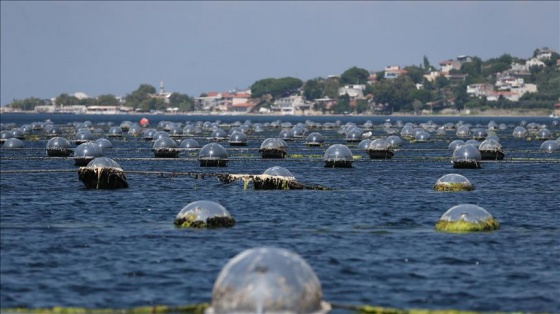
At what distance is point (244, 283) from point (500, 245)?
1769 cm

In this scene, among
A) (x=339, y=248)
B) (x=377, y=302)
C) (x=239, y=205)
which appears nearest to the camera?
(x=377, y=302)

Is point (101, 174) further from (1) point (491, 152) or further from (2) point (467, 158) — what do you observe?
(1) point (491, 152)

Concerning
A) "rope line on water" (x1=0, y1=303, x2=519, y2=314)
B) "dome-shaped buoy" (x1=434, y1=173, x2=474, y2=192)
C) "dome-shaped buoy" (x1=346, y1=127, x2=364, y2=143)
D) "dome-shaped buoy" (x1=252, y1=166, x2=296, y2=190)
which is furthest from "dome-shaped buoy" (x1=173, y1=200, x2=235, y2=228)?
"dome-shaped buoy" (x1=346, y1=127, x2=364, y2=143)

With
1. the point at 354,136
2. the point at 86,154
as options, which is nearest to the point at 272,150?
the point at 86,154

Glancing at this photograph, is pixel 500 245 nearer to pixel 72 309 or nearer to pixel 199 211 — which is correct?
pixel 199 211

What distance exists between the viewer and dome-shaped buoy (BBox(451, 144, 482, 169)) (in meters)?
81.4

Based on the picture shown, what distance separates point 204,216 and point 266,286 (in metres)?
19.9

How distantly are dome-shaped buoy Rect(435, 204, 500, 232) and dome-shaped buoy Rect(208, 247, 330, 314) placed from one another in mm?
18867

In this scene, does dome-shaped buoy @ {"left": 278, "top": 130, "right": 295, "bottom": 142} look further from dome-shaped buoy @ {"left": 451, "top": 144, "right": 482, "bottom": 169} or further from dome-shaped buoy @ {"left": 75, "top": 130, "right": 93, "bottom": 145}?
dome-shaped buoy @ {"left": 451, "top": 144, "right": 482, "bottom": 169}

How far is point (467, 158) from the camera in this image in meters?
81.2

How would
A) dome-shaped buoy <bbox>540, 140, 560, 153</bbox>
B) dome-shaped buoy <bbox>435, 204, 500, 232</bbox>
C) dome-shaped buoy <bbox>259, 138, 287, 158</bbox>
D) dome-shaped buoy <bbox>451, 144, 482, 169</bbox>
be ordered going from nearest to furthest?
1. dome-shaped buoy <bbox>435, 204, 500, 232</bbox>
2. dome-shaped buoy <bbox>451, 144, 482, 169</bbox>
3. dome-shaped buoy <bbox>259, 138, 287, 158</bbox>
4. dome-shaped buoy <bbox>540, 140, 560, 153</bbox>

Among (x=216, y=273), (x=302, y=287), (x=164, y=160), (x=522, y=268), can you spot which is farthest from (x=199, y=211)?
(x=164, y=160)

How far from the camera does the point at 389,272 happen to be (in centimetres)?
3234

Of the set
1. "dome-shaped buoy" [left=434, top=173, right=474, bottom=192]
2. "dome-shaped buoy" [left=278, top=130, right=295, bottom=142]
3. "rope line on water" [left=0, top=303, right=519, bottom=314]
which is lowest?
"dome-shaped buoy" [left=278, top=130, right=295, bottom=142]
